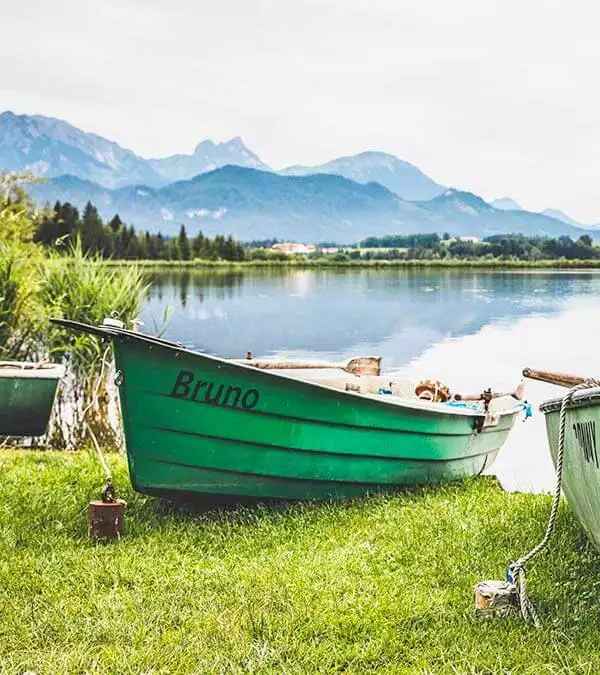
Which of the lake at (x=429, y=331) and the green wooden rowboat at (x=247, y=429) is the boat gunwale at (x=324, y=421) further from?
the lake at (x=429, y=331)

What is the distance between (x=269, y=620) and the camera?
14.7ft

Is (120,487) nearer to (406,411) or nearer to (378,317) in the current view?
(406,411)

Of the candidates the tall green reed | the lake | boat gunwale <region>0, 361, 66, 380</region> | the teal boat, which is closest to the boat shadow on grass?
the teal boat

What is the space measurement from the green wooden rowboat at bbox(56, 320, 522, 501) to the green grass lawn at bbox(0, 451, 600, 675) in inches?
10.1

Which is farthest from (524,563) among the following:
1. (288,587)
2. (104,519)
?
(104,519)

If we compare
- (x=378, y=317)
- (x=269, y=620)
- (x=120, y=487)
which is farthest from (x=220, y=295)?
(x=269, y=620)

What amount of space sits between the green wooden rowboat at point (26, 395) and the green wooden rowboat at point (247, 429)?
3.62m

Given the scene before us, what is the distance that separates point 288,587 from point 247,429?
1670mm

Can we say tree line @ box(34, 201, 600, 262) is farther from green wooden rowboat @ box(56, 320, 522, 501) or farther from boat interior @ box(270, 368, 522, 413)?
green wooden rowboat @ box(56, 320, 522, 501)

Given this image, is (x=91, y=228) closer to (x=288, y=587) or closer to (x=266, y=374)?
(x=266, y=374)

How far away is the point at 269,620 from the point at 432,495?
325cm

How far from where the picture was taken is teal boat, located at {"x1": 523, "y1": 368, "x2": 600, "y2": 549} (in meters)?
4.39

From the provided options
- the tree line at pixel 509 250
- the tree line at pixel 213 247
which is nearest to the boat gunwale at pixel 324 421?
the tree line at pixel 213 247

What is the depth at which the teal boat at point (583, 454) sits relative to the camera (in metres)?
4.39
